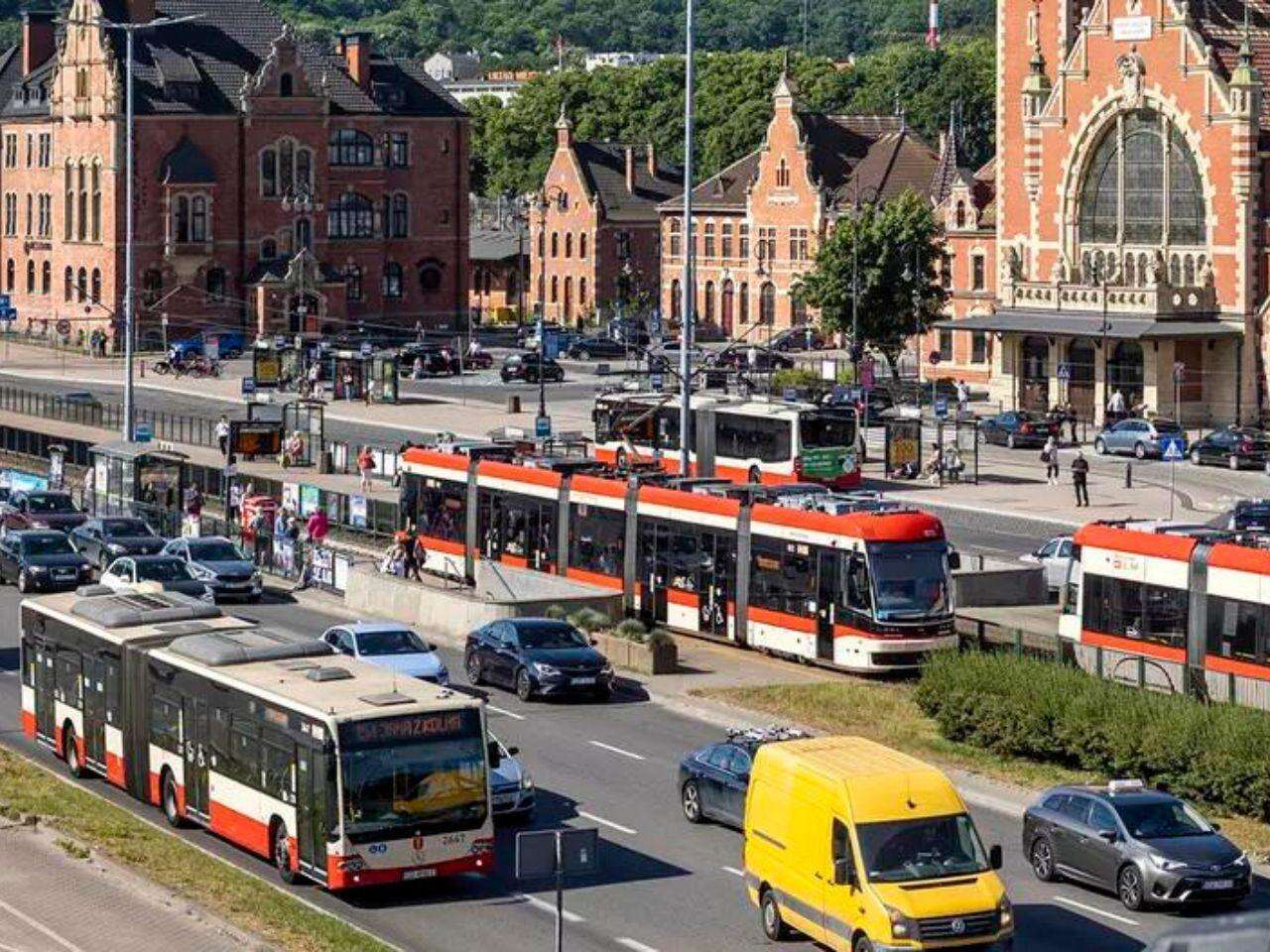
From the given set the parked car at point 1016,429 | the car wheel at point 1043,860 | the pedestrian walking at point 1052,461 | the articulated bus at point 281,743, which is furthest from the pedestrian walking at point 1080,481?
the car wheel at point 1043,860

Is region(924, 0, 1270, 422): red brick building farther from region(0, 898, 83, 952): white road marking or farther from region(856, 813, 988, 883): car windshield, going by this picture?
region(0, 898, 83, 952): white road marking

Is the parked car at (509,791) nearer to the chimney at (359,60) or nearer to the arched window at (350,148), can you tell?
the arched window at (350,148)

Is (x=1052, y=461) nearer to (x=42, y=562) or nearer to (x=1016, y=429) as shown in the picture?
(x=1016, y=429)

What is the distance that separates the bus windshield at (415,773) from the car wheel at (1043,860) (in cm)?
660

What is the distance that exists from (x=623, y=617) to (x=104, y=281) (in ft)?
287

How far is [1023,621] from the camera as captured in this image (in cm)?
4991

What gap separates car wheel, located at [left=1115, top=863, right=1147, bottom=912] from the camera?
30.3 m

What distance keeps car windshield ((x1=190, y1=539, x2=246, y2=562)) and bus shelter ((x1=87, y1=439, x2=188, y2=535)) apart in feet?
32.3

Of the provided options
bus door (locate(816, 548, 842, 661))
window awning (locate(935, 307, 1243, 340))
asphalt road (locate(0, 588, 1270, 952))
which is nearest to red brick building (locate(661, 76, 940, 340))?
window awning (locate(935, 307, 1243, 340))

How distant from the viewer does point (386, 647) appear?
42.5 metres

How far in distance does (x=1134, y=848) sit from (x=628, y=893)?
571cm

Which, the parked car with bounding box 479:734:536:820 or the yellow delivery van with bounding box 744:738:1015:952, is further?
the parked car with bounding box 479:734:536:820

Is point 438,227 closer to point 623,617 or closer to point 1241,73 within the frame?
point 1241,73

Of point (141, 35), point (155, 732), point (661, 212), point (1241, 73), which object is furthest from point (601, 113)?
point (155, 732)
